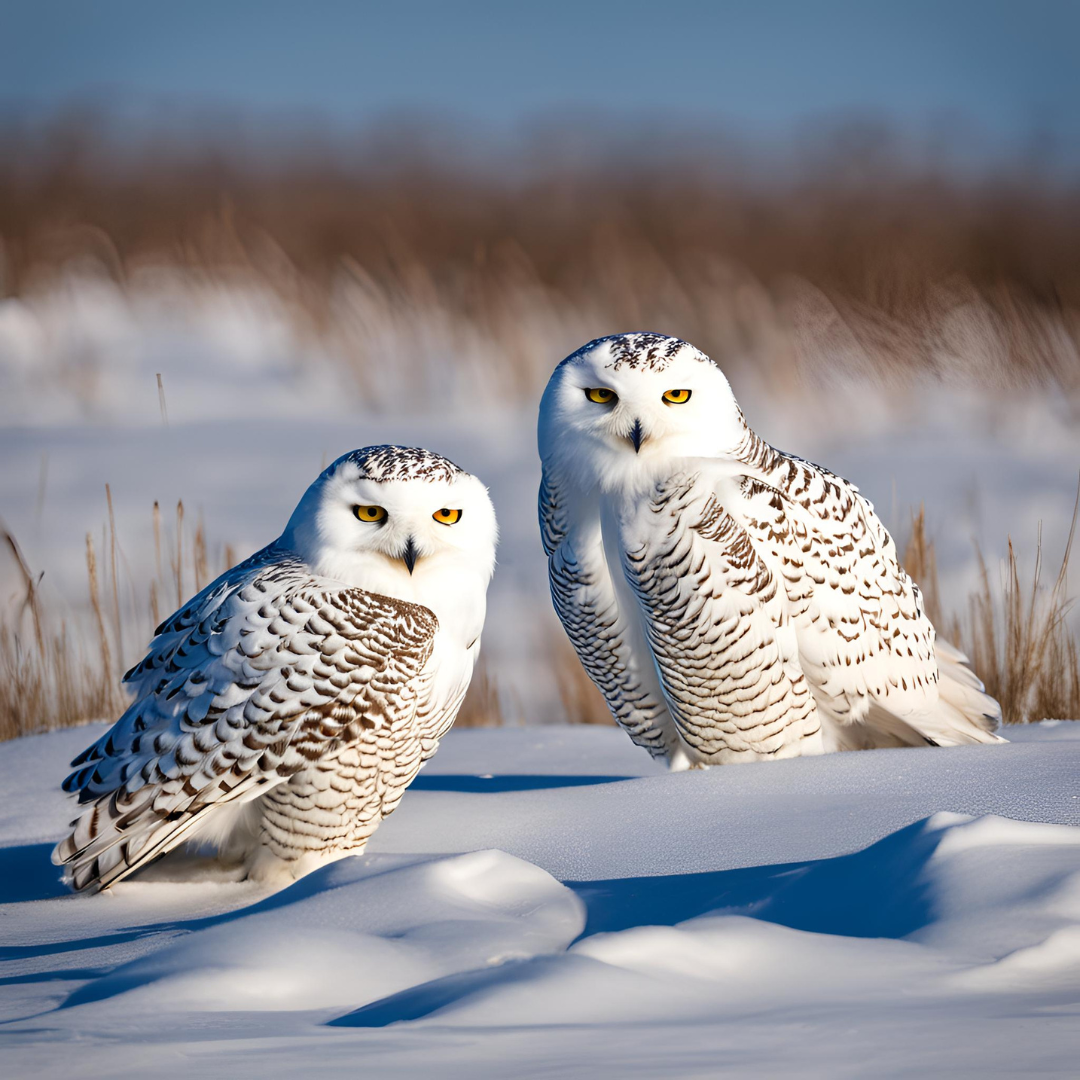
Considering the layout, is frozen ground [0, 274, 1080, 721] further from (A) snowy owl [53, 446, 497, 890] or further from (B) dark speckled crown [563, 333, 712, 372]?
(A) snowy owl [53, 446, 497, 890]

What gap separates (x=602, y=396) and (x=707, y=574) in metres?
0.49

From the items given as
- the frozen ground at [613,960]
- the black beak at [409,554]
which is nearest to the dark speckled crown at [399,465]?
the black beak at [409,554]

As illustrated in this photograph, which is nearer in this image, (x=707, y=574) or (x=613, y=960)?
(x=613, y=960)

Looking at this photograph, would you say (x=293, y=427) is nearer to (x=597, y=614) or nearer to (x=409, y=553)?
(x=597, y=614)

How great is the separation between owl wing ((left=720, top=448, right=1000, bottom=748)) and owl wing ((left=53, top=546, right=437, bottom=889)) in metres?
0.97

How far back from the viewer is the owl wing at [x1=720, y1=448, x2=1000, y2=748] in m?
2.87

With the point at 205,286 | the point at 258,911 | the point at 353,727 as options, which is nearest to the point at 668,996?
the point at 258,911

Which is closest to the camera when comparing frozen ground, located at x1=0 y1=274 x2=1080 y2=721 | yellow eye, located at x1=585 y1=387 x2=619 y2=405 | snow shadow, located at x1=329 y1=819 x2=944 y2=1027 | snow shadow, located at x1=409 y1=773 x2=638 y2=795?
snow shadow, located at x1=329 y1=819 x2=944 y2=1027

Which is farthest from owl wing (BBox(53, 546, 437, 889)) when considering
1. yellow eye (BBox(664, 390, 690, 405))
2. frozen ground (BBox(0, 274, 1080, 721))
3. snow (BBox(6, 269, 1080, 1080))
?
frozen ground (BBox(0, 274, 1080, 721))

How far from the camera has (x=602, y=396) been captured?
2877mm

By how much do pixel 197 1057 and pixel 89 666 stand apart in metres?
3.62

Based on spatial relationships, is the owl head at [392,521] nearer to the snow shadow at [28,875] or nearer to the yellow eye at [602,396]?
the yellow eye at [602,396]

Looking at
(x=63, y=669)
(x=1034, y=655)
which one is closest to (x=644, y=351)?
(x=1034, y=655)

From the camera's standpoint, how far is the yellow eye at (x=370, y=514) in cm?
231
